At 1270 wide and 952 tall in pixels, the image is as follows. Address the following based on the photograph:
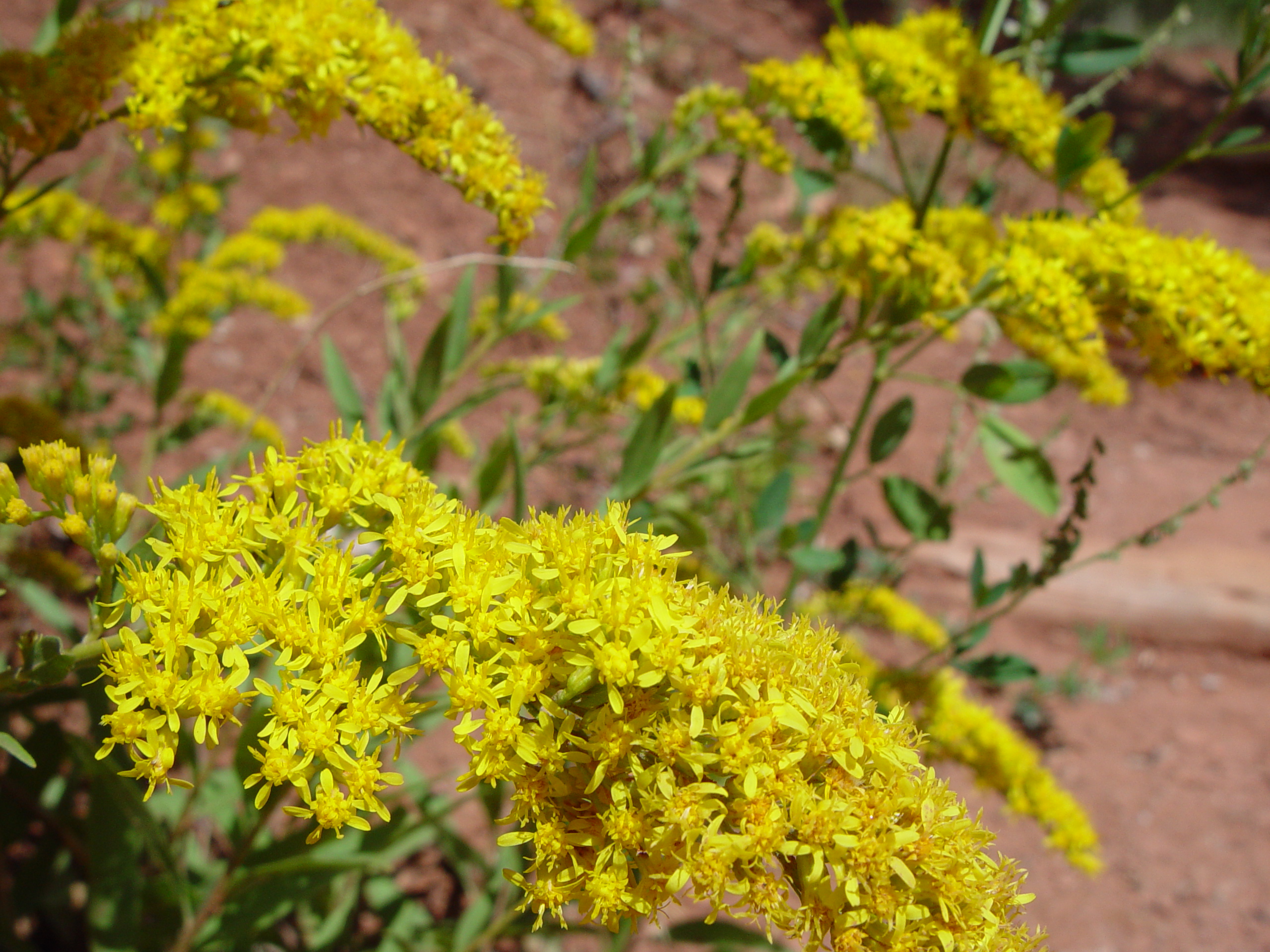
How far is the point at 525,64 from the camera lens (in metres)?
5.91

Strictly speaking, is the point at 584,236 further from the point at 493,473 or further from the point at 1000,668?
the point at 1000,668

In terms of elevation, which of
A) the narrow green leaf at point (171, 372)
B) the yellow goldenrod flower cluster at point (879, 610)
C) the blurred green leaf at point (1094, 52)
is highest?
the blurred green leaf at point (1094, 52)

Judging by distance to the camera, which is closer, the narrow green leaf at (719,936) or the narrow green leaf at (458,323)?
the narrow green leaf at (719,936)

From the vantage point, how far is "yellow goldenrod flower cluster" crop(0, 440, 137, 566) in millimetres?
1017

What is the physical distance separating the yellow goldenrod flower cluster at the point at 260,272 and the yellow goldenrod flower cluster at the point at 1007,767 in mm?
1914

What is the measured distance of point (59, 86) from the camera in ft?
4.49

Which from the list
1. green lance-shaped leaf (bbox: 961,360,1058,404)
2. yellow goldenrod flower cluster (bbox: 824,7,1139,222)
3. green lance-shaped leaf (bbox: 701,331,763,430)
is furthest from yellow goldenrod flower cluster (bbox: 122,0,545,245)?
green lance-shaped leaf (bbox: 961,360,1058,404)

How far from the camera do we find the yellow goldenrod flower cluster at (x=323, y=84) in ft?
4.50

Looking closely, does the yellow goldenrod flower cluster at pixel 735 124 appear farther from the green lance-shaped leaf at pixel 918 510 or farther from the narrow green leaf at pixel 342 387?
the narrow green leaf at pixel 342 387

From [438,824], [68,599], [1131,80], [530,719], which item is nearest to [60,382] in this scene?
[68,599]

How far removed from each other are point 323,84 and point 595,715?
1.09m

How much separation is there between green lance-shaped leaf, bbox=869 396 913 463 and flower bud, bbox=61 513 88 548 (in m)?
1.54

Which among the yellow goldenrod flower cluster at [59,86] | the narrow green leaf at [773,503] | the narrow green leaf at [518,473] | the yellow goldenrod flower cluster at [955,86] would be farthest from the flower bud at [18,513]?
the yellow goldenrod flower cluster at [955,86]

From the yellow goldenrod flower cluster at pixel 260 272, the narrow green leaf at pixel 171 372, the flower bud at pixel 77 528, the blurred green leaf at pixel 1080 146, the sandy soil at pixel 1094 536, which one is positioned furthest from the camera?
the sandy soil at pixel 1094 536
